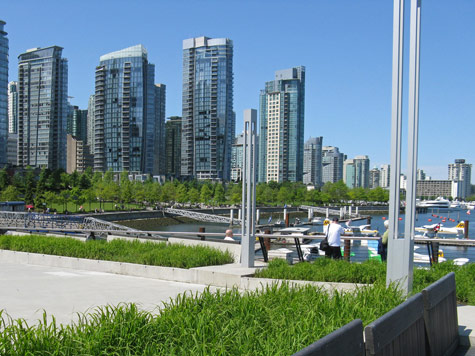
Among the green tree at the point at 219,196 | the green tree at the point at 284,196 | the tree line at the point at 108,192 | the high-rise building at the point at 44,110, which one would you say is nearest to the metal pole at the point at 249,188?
the tree line at the point at 108,192

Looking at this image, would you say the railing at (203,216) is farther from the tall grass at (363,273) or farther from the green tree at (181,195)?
the tall grass at (363,273)

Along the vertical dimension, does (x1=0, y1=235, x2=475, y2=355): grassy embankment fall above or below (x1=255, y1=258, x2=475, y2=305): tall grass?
above

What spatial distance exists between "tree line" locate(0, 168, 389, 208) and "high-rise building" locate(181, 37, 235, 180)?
1072 inches

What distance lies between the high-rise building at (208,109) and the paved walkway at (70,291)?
148 metres

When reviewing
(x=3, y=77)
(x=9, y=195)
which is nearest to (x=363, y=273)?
(x=9, y=195)

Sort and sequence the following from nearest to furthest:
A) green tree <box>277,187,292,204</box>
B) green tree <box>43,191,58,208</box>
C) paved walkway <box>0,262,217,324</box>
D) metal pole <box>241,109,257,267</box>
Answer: paved walkway <box>0,262,217,324</box>, metal pole <box>241,109,257,267</box>, green tree <box>43,191,58,208</box>, green tree <box>277,187,292,204</box>

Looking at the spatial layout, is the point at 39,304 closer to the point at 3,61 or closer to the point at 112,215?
the point at 112,215

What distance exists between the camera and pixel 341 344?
11.2ft

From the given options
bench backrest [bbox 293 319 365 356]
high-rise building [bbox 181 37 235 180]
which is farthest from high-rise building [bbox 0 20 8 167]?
bench backrest [bbox 293 319 365 356]

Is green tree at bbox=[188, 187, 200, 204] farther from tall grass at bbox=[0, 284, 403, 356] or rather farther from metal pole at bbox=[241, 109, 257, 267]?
tall grass at bbox=[0, 284, 403, 356]

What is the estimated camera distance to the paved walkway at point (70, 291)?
765 centimetres

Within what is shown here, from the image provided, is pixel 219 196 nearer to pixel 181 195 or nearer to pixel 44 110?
pixel 181 195

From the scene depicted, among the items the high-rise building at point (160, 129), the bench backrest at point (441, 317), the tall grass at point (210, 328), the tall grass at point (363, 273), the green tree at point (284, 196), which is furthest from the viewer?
the high-rise building at point (160, 129)

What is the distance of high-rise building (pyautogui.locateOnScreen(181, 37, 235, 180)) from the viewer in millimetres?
159250
